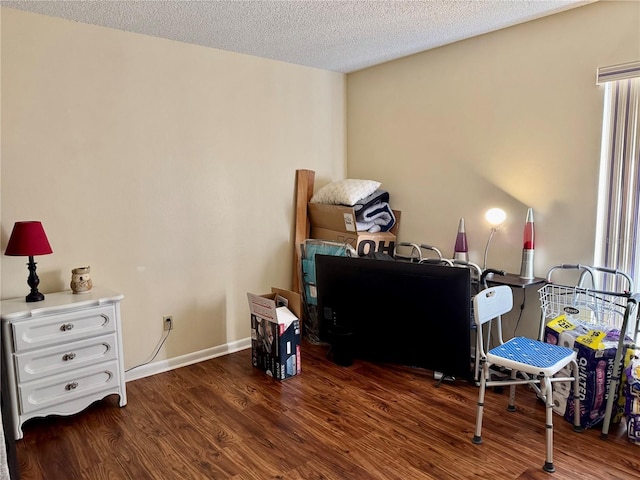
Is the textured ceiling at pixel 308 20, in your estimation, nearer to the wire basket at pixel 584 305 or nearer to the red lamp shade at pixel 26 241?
the red lamp shade at pixel 26 241

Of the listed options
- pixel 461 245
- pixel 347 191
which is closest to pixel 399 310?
pixel 461 245

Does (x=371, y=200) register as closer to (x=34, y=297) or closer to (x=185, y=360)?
(x=185, y=360)

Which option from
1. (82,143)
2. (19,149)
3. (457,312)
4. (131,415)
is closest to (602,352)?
(457,312)

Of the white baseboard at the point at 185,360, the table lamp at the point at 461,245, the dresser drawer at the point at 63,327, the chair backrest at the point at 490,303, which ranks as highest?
the table lamp at the point at 461,245

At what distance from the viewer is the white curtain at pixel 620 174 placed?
2.51 metres

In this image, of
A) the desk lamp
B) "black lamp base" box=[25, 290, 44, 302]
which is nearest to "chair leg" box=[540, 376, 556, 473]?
the desk lamp

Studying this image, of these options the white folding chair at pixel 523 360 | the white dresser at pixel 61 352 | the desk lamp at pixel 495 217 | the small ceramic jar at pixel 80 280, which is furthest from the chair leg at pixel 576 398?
the small ceramic jar at pixel 80 280

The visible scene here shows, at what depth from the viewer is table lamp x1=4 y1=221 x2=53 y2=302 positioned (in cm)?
244

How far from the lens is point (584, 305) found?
8.48 feet

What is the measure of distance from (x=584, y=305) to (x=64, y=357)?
2.92m

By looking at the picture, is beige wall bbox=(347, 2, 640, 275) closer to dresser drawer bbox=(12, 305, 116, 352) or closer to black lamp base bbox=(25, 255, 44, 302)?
dresser drawer bbox=(12, 305, 116, 352)

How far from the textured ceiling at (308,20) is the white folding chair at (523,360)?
1618 mm

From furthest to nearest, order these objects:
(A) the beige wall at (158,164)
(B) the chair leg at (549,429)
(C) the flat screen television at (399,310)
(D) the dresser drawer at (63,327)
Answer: (C) the flat screen television at (399,310)
(A) the beige wall at (158,164)
(D) the dresser drawer at (63,327)
(B) the chair leg at (549,429)

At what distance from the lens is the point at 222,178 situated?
11.3 feet
